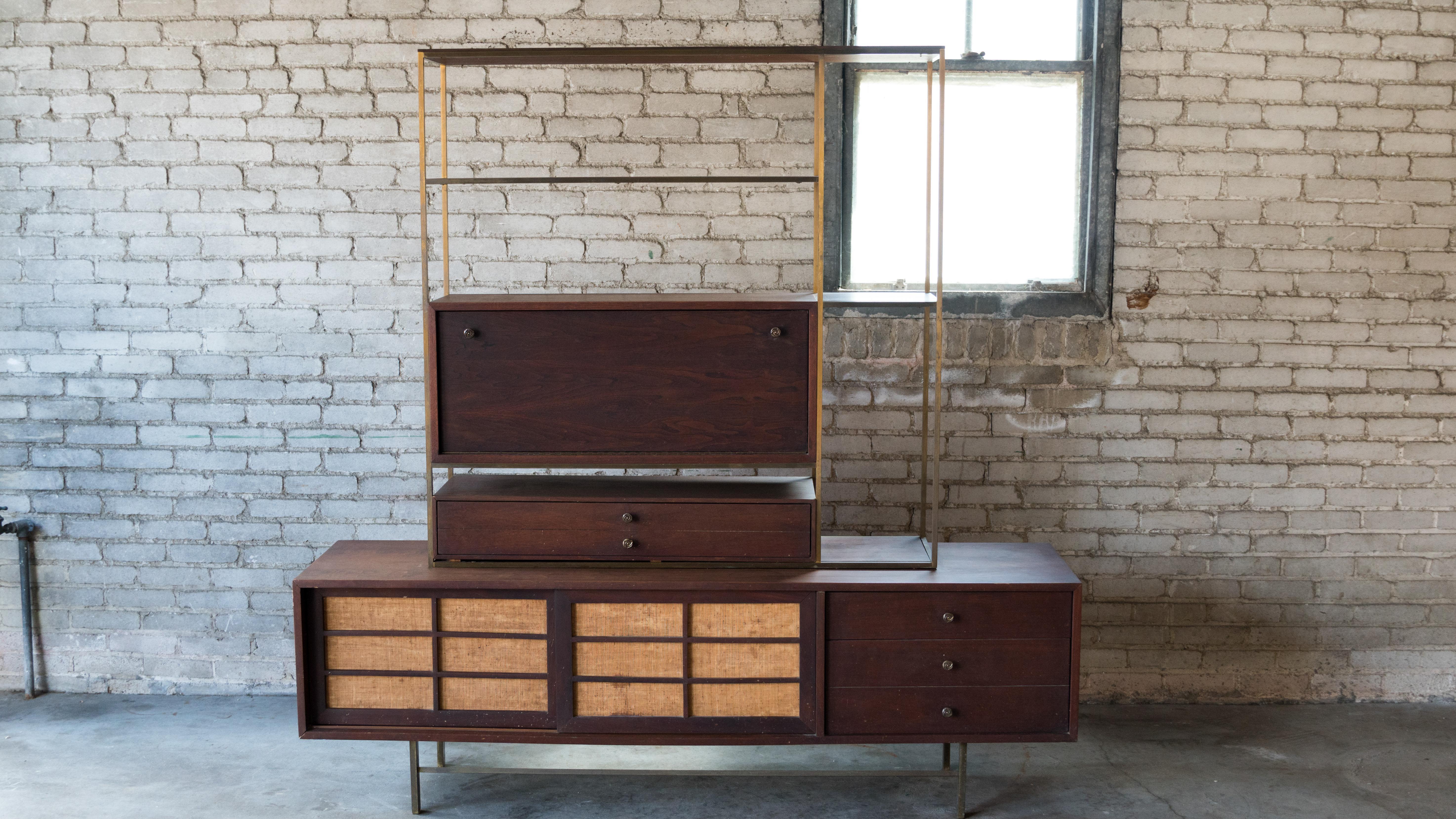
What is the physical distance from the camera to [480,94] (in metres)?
3.57

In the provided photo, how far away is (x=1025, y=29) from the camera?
3.62 meters

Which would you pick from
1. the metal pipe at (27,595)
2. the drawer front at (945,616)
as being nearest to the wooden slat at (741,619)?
the drawer front at (945,616)

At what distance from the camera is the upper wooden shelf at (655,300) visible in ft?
9.37

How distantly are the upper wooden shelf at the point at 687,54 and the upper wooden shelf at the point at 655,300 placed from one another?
25.9 inches

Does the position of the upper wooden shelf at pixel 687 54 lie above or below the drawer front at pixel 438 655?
above

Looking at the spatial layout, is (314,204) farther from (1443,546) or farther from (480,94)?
(1443,546)

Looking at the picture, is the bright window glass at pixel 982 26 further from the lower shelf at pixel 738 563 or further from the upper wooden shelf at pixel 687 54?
the lower shelf at pixel 738 563

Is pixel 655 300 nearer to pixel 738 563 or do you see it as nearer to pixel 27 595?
pixel 738 563

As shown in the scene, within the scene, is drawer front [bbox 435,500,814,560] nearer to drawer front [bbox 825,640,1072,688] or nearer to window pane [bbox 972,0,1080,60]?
drawer front [bbox 825,640,1072,688]

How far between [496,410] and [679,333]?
57 centimetres

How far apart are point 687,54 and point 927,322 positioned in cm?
109

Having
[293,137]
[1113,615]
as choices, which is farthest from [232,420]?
[1113,615]

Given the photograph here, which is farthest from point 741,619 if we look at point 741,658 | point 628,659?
point 628,659

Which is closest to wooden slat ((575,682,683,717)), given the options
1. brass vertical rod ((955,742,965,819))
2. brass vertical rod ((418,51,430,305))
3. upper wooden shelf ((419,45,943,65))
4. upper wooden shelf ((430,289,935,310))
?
brass vertical rod ((955,742,965,819))
